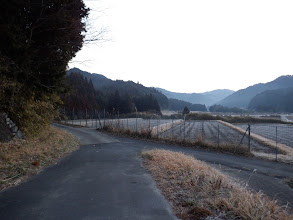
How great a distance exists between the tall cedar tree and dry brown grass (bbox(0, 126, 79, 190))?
144 centimetres

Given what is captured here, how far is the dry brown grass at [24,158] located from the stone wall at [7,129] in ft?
0.95

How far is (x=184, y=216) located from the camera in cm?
375

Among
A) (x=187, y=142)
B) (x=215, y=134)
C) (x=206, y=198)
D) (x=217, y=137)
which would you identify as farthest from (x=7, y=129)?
(x=215, y=134)

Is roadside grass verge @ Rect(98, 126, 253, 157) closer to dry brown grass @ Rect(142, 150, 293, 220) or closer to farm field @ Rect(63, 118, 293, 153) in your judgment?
farm field @ Rect(63, 118, 293, 153)

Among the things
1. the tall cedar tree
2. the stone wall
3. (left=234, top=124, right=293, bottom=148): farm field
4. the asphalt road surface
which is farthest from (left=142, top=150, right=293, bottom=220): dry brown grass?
(left=234, top=124, right=293, bottom=148): farm field

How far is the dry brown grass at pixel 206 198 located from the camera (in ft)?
12.0

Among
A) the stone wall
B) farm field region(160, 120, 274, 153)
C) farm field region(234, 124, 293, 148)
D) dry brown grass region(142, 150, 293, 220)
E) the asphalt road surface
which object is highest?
the stone wall

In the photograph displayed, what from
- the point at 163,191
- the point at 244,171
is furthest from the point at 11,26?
the point at 244,171

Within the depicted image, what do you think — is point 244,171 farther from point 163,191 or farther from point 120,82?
point 120,82

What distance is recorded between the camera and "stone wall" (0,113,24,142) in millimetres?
8575

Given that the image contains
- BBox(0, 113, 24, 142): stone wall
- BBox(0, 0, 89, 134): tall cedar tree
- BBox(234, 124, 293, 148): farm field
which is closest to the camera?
BBox(0, 0, 89, 134): tall cedar tree

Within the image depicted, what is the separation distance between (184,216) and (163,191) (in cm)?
139

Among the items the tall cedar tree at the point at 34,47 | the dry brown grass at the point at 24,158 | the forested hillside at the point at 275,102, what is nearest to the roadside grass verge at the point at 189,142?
the dry brown grass at the point at 24,158

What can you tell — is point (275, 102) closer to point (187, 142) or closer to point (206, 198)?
point (187, 142)
